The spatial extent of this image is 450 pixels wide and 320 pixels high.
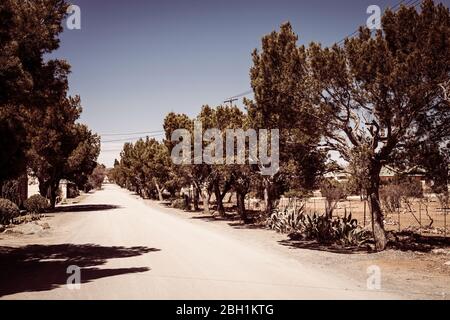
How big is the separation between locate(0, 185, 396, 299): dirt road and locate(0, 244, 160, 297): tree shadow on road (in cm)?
2

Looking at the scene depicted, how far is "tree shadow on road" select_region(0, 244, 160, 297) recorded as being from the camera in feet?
31.5

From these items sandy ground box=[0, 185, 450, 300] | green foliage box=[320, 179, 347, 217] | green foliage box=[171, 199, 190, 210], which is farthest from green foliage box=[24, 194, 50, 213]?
green foliage box=[320, 179, 347, 217]

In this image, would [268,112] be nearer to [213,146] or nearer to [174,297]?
[174,297]

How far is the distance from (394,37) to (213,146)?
684 inches

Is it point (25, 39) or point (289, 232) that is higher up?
point (25, 39)

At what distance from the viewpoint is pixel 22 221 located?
1035 inches

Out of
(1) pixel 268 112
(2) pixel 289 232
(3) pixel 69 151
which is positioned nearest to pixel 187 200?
(3) pixel 69 151

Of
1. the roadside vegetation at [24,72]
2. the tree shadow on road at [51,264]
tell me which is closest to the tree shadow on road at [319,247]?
the tree shadow on road at [51,264]

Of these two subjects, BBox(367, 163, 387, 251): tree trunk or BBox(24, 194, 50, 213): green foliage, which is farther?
BBox(24, 194, 50, 213): green foliage

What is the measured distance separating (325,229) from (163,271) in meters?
9.03

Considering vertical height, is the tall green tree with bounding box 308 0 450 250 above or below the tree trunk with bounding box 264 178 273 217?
above

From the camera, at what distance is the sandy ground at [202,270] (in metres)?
8.69

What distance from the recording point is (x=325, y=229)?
1738 cm

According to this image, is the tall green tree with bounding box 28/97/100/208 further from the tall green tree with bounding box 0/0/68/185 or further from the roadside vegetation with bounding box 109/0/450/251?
the roadside vegetation with bounding box 109/0/450/251
